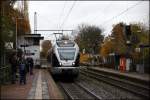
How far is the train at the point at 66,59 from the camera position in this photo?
34.3m

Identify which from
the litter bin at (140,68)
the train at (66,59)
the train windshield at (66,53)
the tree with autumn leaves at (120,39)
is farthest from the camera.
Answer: the tree with autumn leaves at (120,39)

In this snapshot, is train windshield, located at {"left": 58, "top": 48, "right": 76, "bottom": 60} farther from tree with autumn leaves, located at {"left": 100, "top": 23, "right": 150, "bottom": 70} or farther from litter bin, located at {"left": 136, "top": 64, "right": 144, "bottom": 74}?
tree with autumn leaves, located at {"left": 100, "top": 23, "right": 150, "bottom": 70}

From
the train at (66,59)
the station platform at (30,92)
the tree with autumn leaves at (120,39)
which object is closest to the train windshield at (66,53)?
the train at (66,59)

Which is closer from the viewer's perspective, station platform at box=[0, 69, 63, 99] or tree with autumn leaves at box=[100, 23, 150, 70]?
station platform at box=[0, 69, 63, 99]

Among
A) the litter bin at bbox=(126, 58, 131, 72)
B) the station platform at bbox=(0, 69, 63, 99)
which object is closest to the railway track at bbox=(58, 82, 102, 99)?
the station platform at bbox=(0, 69, 63, 99)

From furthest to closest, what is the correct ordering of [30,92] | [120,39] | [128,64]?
[120,39] < [128,64] < [30,92]

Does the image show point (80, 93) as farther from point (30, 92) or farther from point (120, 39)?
point (120, 39)

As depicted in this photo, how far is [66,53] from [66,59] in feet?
2.20

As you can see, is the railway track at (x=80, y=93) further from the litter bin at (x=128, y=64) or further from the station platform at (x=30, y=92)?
the litter bin at (x=128, y=64)

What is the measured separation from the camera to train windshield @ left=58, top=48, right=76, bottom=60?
34938mm

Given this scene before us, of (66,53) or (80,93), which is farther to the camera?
(66,53)

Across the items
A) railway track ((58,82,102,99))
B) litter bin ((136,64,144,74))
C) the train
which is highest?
the train

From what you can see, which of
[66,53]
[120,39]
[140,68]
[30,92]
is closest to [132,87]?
[66,53]

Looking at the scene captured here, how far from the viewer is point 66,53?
35281 millimetres
